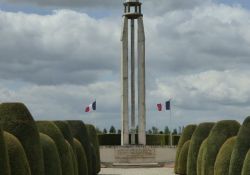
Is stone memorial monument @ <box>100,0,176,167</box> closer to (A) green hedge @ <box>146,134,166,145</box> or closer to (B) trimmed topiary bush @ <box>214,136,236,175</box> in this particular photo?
(A) green hedge @ <box>146,134,166,145</box>

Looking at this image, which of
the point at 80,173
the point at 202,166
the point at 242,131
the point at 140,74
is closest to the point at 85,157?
the point at 80,173

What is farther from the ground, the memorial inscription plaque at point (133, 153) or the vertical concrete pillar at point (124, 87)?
the vertical concrete pillar at point (124, 87)

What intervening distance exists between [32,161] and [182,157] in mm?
20357

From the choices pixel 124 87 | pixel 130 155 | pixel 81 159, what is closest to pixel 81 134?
pixel 81 159

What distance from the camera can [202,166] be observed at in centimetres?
2830

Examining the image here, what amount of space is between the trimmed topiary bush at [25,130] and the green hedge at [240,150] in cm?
741

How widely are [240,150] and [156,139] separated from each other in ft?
143

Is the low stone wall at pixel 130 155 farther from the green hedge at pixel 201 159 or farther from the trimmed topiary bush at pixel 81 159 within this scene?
the green hedge at pixel 201 159

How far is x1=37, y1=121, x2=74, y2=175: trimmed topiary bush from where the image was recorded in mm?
24188

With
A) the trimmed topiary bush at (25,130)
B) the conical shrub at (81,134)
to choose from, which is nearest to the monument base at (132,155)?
the conical shrub at (81,134)

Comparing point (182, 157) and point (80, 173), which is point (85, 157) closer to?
point (80, 173)

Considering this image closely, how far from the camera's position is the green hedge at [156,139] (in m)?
64.9

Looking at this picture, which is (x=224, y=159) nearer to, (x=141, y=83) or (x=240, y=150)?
(x=240, y=150)

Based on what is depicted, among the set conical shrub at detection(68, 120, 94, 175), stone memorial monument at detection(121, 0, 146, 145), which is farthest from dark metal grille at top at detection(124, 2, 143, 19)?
conical shrub at detection(68, 120, 94, 175)
